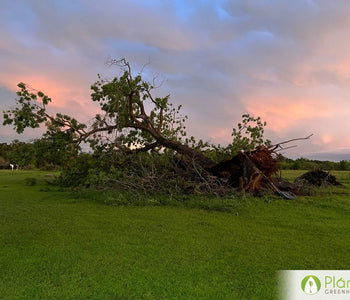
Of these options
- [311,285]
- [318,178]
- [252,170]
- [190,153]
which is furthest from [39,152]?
[318,178]

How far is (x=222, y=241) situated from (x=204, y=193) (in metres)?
5.10

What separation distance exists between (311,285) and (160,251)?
2.00m

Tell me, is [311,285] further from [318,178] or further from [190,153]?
[318,178]

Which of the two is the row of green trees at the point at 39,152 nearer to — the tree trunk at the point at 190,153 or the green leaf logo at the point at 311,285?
the tree trunk at the point at 190,153

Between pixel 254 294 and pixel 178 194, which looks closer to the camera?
pixel 254 294

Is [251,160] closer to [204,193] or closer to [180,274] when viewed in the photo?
[204,193]

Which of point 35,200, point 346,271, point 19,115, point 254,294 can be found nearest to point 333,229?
point 346,271

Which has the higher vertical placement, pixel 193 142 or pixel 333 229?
pixel 193 142

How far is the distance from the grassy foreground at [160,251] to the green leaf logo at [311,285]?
0.28 metres

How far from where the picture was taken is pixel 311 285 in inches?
129

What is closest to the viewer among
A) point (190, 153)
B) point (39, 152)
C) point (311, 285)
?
point (311, 285)

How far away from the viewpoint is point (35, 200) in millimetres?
9031

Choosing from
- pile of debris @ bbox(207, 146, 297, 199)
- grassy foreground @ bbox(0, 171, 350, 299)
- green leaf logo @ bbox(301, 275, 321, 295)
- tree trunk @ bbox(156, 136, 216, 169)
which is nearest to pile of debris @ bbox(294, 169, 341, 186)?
pile of debris @ bbox(207, 146, 297, 199)

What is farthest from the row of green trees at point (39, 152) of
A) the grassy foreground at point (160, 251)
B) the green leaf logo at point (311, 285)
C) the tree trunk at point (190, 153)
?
the green leaf logo at point (311, 285)
